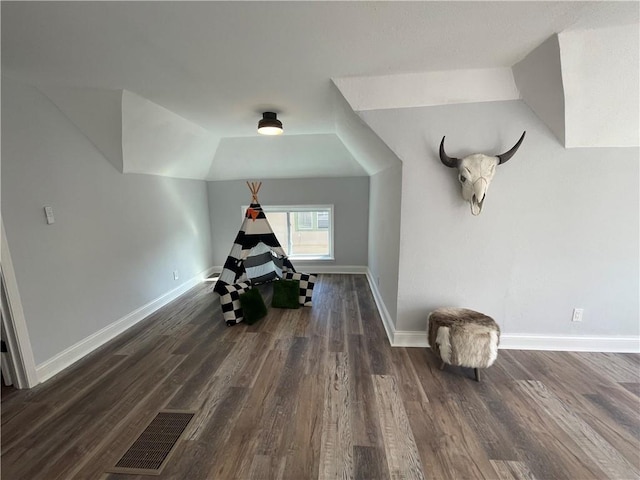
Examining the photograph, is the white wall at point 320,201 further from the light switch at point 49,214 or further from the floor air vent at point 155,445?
the floor air vent at point 155,445

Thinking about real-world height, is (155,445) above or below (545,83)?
below

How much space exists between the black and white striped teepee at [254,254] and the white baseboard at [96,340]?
2.27ft

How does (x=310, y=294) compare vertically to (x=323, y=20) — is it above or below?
below

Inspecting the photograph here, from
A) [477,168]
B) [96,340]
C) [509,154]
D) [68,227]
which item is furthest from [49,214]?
[509,154]

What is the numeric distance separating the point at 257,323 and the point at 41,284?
181 cm

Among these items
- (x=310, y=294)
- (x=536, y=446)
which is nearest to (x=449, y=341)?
(x=536, y=446)

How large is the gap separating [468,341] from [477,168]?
1.27m

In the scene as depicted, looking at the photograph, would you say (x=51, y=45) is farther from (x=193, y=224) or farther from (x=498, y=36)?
(x=193, y=224)

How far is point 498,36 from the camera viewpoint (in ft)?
4.94

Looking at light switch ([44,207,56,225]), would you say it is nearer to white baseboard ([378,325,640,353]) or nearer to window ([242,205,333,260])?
window ([242,205,333,260])

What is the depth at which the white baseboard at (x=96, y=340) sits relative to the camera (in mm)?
2119

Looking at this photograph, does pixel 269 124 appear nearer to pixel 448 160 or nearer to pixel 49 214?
pixel 448 160

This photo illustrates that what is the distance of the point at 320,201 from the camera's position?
467 centimetres

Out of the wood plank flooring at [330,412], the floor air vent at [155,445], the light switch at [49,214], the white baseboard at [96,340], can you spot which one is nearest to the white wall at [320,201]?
the white baseboard at [96,340]
